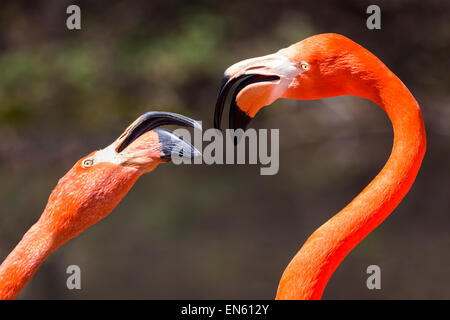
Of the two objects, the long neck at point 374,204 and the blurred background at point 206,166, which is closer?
the long neck at point 374,204

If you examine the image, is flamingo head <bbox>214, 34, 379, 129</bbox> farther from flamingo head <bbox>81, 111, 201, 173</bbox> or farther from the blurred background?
the blurred background

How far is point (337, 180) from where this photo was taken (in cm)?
848

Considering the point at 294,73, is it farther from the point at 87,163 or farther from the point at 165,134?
the point at 87,163

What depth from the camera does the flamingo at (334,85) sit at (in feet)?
6.15

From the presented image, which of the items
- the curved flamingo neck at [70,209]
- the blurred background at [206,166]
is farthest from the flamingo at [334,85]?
the blurred background at [206,166]

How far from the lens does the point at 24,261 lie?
6.09 ft

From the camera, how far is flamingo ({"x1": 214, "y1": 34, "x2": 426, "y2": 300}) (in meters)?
1.87

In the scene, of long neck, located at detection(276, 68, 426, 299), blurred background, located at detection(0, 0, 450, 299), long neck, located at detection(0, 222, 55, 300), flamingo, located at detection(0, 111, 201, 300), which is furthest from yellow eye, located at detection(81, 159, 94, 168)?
blurred background, located at detection(0, 0, 450, 299)

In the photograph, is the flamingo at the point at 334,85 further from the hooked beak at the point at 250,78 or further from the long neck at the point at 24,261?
the long neck at the point at 24,261

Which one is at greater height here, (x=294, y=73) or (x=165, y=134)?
(x=294, y=73)

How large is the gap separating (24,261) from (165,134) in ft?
1.94

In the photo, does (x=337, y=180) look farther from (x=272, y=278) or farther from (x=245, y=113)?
(x=245, y=113)

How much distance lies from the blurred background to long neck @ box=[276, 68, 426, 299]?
4.04 meters

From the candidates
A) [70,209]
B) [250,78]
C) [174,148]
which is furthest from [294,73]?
[70,209]
